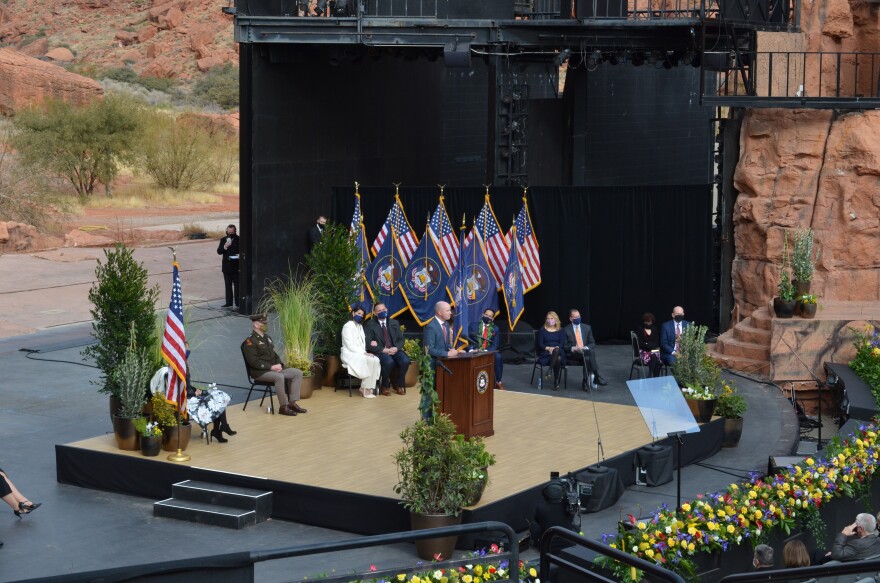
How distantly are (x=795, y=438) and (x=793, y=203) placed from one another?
5.38m

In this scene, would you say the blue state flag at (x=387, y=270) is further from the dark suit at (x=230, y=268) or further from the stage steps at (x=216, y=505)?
the stage steps at (x=216, y=505)

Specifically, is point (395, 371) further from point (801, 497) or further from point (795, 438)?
point (801, 497)

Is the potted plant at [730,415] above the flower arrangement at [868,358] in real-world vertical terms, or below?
below

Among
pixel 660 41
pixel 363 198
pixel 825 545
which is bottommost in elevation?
pixel 825 545

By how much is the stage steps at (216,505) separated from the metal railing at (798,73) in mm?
10305

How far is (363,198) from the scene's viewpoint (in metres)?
21.3

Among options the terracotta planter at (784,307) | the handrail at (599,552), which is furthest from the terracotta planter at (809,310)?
the handrail at (599,552)

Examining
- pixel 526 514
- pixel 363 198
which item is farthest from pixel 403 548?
pixel 363 198

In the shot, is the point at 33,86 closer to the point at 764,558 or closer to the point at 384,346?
the point at 384,346

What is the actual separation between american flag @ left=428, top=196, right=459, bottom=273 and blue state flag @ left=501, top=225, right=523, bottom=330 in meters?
0.82

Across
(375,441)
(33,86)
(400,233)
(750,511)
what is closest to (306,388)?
(375,441)

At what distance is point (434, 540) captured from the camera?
1158 cm

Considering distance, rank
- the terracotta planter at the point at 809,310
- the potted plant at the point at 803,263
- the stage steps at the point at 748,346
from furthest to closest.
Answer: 1. the stage steps at the point at 748,346
2. the potted plant at the point at 803,263
3. the terracotta planter at the point at 809,310

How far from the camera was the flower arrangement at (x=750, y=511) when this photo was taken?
1011 cm
